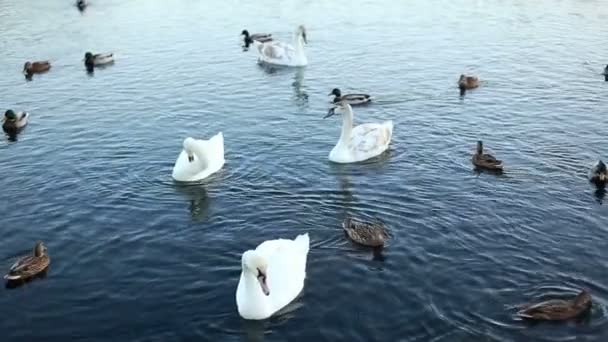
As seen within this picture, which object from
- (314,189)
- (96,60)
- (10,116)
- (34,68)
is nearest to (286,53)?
(96,60)

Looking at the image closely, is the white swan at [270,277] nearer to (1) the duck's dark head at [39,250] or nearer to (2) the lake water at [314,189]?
(2) the lake water at [314,189]

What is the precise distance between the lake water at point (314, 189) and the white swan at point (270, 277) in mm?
319

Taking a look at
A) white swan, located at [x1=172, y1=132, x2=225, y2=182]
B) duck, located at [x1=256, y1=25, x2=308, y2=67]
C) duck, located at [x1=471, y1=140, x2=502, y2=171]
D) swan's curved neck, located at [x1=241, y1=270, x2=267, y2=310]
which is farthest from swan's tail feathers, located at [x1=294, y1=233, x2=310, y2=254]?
duck, located at [x1=256, y1=25, x2=308, y2=67]

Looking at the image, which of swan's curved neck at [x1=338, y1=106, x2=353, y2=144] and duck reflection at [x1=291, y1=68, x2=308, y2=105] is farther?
duck reflection at [x1=291, y1=68, x2=308, y2=105]

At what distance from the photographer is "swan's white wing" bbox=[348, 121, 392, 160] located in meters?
22.2

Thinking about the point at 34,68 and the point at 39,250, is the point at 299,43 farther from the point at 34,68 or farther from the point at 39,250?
the point at 39,250

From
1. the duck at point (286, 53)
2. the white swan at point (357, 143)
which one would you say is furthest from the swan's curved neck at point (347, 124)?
the duck at point (286, 53)

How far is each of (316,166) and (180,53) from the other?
55.2 feet

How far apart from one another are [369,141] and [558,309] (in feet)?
31.4

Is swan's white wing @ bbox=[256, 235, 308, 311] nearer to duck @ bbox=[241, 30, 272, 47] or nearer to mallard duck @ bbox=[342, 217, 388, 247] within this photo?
mallard duck @ bbox=[342, 217, 388, 247]

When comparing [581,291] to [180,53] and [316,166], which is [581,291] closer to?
[316,166]

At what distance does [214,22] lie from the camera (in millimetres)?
44812

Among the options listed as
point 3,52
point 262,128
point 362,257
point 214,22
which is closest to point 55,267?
point 362,257

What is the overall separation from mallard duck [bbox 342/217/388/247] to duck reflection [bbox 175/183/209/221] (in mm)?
3737
